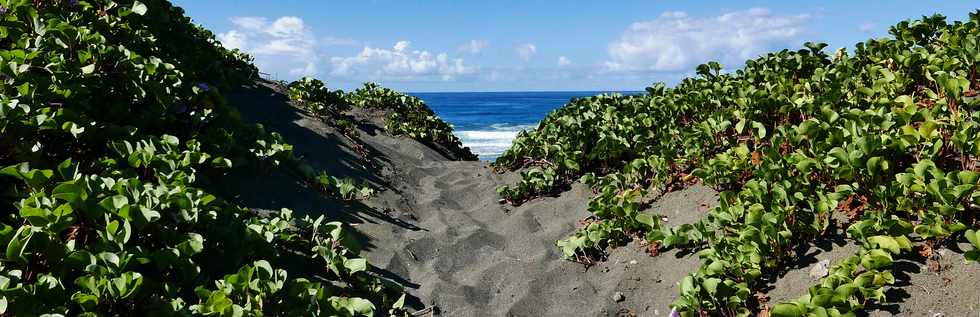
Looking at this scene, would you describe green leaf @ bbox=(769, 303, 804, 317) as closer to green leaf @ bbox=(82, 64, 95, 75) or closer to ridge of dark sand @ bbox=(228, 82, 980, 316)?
ridge of dark sand @ bbox=(228, 82, 980, 316)

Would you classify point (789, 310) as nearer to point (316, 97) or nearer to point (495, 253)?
point (495, 253)

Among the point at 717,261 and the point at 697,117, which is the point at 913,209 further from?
the point at 697,117

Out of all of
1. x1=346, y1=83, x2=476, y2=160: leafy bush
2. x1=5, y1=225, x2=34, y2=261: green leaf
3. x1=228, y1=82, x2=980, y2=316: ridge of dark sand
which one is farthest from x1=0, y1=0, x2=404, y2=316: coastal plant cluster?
x1=346, y1=83, x2=476, y2=160: leafy bush

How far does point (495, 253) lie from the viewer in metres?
4.88

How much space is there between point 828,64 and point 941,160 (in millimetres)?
2469

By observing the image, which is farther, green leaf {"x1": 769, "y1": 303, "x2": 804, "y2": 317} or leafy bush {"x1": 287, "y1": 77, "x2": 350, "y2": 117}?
leafy bush {"x1": 287, "y1": 77, "x2": 350, "y2": 117}

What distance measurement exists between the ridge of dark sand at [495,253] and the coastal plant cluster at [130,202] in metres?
0.40

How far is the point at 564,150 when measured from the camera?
641 cm

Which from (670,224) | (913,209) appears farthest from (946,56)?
(670,224)

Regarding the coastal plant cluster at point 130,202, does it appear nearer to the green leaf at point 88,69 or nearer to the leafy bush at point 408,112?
the green leaf at point 88,69

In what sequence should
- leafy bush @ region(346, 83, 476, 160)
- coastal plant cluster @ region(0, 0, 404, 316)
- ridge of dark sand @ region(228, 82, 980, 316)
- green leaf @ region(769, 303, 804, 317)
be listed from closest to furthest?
coastal plant cluster @ region(0, 0, 404, 316), green leaf @ region(769, 303, 804, 317), ridge of dark sand @ region(228, 82, 980, 316), leafy bush @ region(346, 83, 476, 160)

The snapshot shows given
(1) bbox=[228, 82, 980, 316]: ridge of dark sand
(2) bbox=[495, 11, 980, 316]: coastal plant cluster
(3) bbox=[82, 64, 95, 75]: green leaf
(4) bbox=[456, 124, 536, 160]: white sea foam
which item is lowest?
→ (4) bbox=[456, 124, 536, 160]: white sea foam

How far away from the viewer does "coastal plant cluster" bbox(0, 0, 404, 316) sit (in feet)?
8.17

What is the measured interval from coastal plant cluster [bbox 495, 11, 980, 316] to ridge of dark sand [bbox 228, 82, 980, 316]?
0.15 meters
